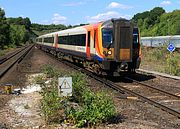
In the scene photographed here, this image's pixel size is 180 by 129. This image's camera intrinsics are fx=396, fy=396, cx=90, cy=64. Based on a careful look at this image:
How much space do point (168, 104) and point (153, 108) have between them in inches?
43.8

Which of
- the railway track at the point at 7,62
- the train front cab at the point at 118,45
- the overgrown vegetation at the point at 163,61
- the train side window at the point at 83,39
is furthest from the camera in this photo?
the railway track at the point at 7,62

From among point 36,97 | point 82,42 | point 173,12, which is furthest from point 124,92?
point 173,12

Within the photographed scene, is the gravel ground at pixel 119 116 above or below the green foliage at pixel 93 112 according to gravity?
below

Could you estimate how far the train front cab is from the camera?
1903 centimetres

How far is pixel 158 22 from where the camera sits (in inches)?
4734

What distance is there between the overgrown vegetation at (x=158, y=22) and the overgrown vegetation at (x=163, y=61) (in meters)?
47.3

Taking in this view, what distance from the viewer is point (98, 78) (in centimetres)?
2002

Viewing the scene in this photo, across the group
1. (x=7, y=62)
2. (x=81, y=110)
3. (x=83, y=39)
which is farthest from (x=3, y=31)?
(x=81, y=110)

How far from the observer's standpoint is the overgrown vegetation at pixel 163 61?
24077 mm

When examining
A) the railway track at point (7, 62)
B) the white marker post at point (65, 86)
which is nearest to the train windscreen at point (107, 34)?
the railway track at point (7, 62)

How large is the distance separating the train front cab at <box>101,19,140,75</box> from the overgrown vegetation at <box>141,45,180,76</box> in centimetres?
535

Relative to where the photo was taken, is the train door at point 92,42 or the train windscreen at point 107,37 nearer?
the train windscreen at point 107,37

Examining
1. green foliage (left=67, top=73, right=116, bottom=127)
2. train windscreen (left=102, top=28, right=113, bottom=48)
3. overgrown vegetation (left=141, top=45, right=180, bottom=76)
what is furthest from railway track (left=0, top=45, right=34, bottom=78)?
green foliage (left=67, top=73, right=116, bottom=127)

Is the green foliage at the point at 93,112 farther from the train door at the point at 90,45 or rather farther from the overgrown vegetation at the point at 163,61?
the overgrown vegetation at the point at 163,61
